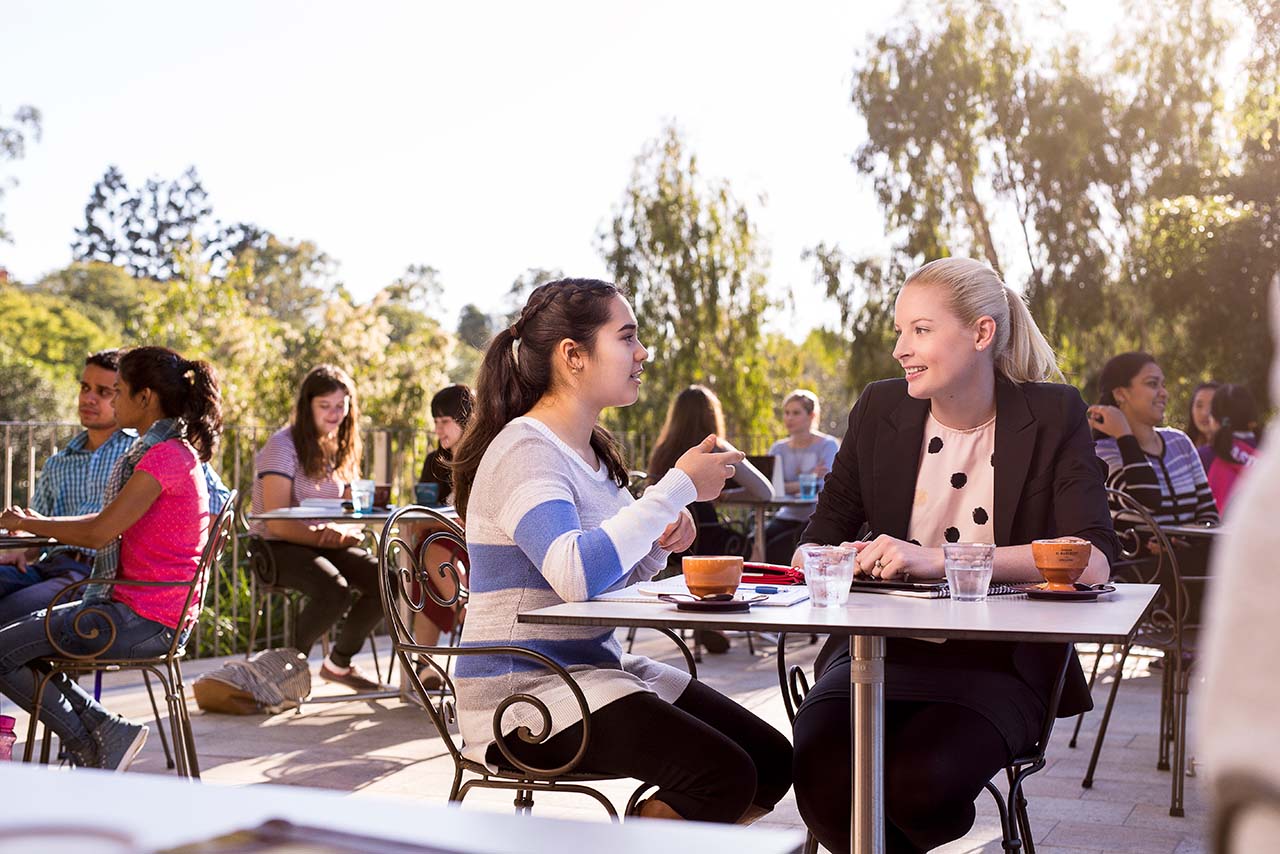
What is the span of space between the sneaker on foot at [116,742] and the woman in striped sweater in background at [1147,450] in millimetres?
3393

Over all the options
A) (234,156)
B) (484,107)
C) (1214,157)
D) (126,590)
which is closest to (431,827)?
(126,590)

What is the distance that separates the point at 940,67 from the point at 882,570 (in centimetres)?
1945

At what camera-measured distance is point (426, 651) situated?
247 centimetres

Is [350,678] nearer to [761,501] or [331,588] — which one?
[331,588]

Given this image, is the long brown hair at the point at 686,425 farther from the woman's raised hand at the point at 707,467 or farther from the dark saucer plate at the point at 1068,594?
the dark saucer plate at the point at 1068,594

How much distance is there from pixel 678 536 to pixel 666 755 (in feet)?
1.74

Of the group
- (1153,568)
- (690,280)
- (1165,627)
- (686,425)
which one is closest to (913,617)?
(1165,627)

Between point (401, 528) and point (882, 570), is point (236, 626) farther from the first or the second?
point (882, 570)

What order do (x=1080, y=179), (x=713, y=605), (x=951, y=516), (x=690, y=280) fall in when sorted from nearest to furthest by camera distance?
1. (x=713, y=605)
2. (x=951, y=516)
3. (x=1080, y=179)
4. (x=690, y=280)

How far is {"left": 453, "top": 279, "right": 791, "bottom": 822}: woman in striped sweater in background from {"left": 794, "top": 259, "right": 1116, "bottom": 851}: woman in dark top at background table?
9.0 inches

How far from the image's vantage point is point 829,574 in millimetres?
2090

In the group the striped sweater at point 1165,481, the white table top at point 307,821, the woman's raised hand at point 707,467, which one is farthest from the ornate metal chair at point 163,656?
the striped sweater at point 1165,481

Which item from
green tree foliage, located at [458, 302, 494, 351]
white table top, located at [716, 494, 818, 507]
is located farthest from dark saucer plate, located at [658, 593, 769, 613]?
green tree foliage, located at [458, 302, 494, 351]

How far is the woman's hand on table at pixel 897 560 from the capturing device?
2.37 meters
